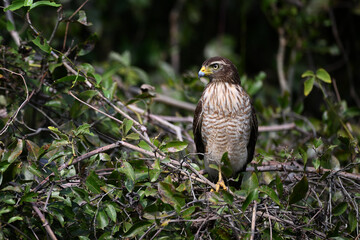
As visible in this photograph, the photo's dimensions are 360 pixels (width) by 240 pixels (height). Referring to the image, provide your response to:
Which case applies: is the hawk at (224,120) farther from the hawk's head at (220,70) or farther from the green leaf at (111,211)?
the green leaf at (111,211)

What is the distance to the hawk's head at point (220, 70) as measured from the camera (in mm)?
3506

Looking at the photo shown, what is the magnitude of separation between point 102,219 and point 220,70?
1624mm

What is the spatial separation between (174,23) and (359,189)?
4.49m

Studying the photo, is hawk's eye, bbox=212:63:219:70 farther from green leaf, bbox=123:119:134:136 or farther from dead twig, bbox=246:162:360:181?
green leaf, bbox=123:119:134:136

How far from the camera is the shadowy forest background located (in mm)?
2404

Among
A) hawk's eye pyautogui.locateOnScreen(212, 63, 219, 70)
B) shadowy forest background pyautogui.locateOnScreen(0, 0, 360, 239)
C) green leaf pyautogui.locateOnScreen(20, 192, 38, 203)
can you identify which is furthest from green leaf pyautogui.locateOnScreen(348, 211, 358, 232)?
green leaf pyautogui.locateOnScreen(20, 192, 38, 203)

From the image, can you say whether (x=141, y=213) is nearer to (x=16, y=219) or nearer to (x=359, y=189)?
(x=16, y=219)

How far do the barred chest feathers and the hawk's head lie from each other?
0.05 meters

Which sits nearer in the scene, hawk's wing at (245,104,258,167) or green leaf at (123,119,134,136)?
green leaf at (123,119,134,136)

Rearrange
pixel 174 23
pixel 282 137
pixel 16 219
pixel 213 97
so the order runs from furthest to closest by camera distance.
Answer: pixel 174 23, pixel 282 137, pixel 213 97, pixel 16 219

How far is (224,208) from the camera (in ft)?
7.88

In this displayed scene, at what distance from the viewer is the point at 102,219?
238 centimetres

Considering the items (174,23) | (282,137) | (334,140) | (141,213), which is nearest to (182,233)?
(141,213)

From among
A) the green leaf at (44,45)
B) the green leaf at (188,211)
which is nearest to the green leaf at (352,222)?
the green leaf at (188,211)
